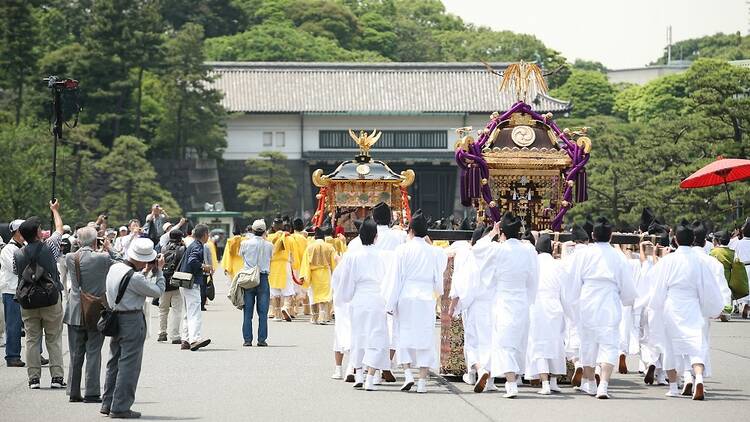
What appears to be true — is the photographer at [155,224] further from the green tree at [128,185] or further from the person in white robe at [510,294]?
the green tree at [128,185]

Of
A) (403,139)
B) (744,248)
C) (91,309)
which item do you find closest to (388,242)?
(91,309)

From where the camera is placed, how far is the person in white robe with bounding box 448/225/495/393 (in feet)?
39.5

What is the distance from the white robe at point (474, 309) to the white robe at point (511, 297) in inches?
6.2

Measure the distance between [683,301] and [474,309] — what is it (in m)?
2.06

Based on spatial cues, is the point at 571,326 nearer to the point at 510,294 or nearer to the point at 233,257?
the point at 510,294

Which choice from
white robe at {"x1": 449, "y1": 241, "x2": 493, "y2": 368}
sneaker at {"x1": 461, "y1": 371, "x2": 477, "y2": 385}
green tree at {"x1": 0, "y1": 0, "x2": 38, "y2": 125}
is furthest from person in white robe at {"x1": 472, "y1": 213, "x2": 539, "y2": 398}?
green tree at {"x1": 0, "y1": 0, "x2": 38, "y2": 125}

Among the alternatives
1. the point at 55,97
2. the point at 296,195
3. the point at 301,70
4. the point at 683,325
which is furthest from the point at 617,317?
the point at 301,70

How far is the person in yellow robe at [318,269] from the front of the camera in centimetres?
2048

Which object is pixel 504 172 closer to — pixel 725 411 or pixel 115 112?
pixel 725 411

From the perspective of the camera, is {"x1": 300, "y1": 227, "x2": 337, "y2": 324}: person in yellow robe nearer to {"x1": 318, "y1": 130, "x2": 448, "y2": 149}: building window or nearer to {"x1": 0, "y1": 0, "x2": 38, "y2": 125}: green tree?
{"x1": 0, "y1": 0, "x2": 38, "y2": 125}: green tree

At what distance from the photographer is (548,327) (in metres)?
12.2

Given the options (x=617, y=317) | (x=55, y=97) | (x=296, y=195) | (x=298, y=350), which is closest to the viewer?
(x=617, y=317)

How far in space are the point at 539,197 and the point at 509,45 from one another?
69288 millimetres

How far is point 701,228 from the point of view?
1283cm
